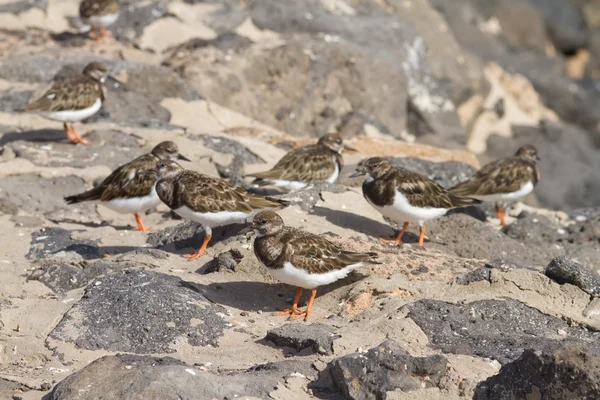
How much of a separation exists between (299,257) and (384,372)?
1.86 metres

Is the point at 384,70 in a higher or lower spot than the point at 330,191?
lower

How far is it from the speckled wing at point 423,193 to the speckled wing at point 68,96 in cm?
516

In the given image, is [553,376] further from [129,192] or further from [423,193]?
[129,192]

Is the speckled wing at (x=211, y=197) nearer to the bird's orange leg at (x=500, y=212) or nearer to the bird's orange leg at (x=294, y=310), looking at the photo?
the bird's orange leg at (x=294, y=310)

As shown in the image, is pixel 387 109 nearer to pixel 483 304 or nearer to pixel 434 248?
pixel 434 248

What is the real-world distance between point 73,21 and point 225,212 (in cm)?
1068

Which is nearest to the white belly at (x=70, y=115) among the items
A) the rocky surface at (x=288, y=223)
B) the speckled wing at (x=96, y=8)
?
the rocky surface at (x=288, y=223)

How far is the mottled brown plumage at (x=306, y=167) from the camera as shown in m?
11.9

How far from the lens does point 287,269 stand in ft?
27.8

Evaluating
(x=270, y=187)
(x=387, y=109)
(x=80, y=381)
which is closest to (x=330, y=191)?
(x=270, y=187)

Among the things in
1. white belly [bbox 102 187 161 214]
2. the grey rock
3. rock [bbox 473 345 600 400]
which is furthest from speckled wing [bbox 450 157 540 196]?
rock [bbox 473 345 600 400]

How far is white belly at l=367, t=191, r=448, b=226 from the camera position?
10422mm

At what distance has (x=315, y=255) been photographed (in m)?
8.59

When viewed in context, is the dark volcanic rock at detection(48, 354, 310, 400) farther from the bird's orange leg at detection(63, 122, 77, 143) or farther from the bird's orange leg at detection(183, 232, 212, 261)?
the bird's orange leg at detection(63, 122, 77, 143)
